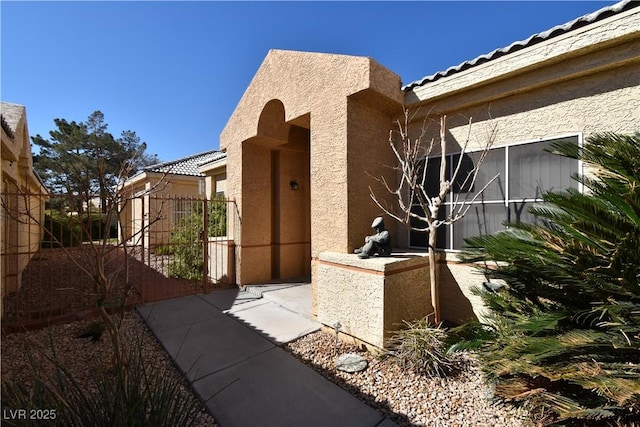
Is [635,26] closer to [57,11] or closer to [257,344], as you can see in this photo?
[257,344]

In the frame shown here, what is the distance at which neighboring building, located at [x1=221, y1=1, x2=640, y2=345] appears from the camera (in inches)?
193

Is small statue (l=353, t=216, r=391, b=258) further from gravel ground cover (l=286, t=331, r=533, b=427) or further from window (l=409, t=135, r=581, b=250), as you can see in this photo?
gravel ground cover (l=286, t=331, r=533, b=427)

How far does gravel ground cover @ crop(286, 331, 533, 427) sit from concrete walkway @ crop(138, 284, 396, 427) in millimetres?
272

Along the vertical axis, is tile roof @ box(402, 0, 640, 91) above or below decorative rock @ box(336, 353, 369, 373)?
above

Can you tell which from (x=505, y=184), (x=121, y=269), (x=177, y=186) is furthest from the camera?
(x=177, y=186)

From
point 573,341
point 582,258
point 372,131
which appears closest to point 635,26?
point 582,258

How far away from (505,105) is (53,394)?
8.78 m

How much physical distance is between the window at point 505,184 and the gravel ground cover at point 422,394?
294 centimetres

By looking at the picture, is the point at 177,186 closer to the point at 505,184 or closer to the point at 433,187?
the point at 433,187

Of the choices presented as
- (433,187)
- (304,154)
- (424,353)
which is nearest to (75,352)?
(424,353)

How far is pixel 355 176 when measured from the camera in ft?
21.6

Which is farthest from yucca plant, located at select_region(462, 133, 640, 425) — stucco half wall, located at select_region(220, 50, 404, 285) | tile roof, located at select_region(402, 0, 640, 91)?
stucco half wall, located at select_region(220, 50, 404, 285)

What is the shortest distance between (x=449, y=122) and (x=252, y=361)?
7184 millimetres

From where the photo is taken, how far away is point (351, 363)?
17.1 feet
